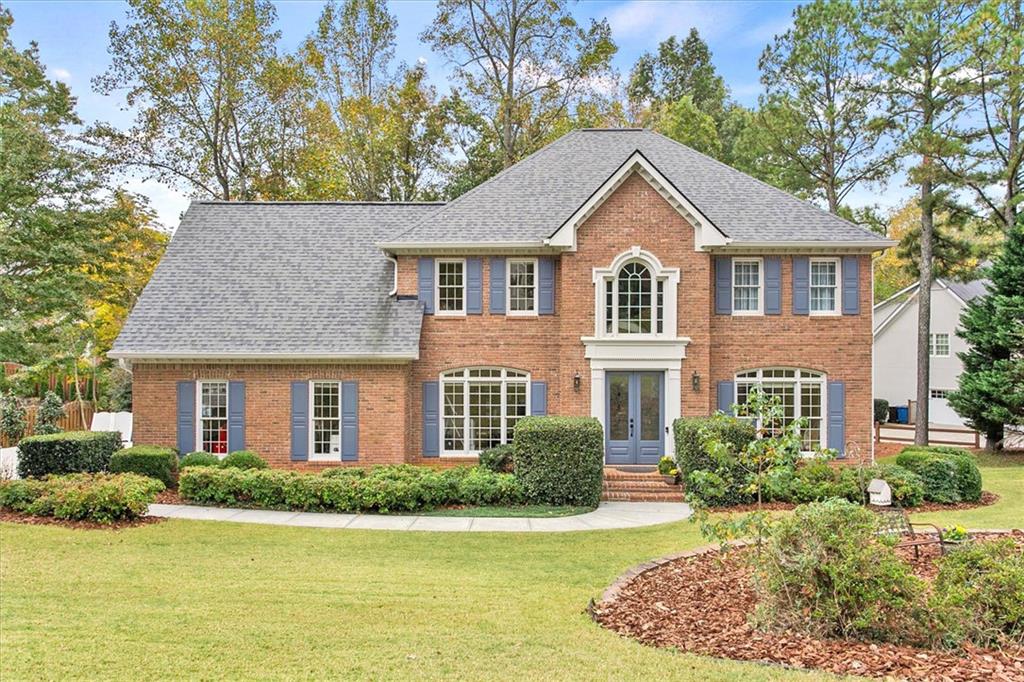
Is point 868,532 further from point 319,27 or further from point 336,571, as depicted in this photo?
point 319,27

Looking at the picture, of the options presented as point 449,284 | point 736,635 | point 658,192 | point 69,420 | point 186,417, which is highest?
point 658,192

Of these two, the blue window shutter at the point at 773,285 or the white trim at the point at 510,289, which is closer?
the blue window shutter at the point at 773,285

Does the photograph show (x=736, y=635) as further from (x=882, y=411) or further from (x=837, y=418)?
(x=882, y=411)

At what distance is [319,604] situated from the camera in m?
7.93

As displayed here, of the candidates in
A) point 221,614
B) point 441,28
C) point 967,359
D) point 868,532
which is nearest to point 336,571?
point 221,614

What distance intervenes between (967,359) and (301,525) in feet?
74.5

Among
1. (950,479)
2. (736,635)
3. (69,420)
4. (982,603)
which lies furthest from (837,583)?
(69,420)

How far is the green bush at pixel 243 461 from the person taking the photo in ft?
53.2

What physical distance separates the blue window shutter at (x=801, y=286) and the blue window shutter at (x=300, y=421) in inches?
496

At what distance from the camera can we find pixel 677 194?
1762cm

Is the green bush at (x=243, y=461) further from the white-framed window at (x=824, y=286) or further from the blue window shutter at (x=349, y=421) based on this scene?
the white-framed window at (x=824, y=286)

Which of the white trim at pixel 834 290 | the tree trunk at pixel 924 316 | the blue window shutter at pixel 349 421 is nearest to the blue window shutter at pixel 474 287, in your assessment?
A: the blue window shutter at pixel 349 421

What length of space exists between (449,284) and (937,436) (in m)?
21.1

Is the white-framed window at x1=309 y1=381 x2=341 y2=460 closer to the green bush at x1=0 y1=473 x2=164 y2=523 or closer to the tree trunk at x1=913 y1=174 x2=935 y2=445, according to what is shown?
the green bush at x1=0 y1=473 x2=164 y2=523
